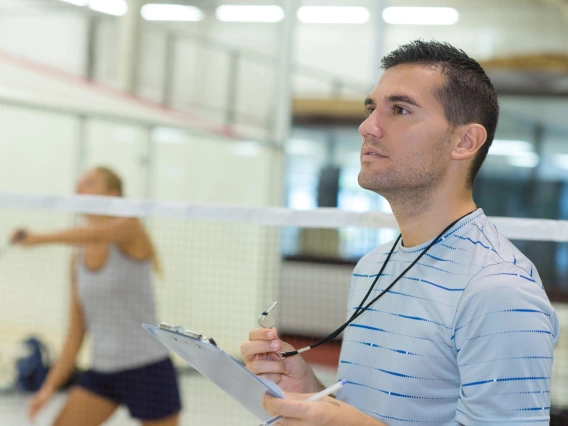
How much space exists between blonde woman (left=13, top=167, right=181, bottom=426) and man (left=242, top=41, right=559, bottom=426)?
80.1 inches

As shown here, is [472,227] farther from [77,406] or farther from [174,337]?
[77,406]

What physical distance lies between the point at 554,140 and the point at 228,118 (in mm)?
4086

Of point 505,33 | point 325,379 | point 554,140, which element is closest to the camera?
point 325,379

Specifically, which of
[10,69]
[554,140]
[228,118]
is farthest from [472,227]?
[554,140]

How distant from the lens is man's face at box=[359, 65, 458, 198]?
1581mm

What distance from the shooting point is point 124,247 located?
3.86 m

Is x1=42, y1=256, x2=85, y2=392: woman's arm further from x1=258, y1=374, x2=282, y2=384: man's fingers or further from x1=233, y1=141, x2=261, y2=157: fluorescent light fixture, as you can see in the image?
x1=233, y1=141, x2=261, y2=157: fluorescent light fixture

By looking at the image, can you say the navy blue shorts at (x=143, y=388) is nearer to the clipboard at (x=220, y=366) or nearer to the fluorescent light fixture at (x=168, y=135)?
the clipboard at (x=220, y=366)

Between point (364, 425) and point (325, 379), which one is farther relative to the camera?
point (325, 379)

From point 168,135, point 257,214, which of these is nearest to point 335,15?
point 168,135

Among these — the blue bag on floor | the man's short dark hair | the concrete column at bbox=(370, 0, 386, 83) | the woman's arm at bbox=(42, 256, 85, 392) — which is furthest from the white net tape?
the concrete column at bbox=(370, 0, 386, 83)

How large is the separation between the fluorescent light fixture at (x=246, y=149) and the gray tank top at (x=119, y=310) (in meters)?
3.78

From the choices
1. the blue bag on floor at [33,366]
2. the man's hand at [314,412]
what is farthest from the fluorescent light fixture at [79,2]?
the man's hand at [314,412]

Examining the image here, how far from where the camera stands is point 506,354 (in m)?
1.33
